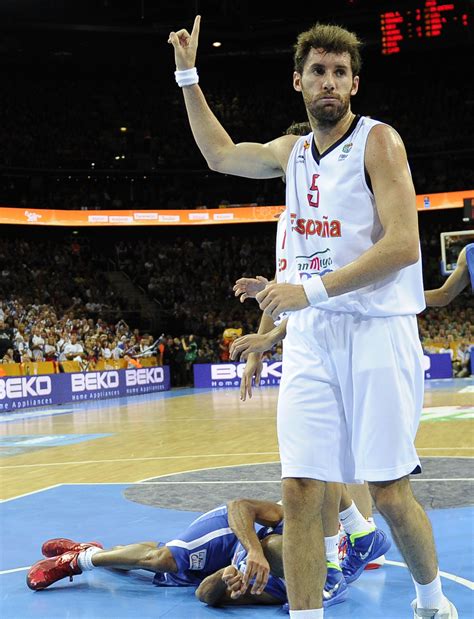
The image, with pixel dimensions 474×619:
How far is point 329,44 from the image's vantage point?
309cm

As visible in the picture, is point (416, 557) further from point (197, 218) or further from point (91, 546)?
point (197, 218)

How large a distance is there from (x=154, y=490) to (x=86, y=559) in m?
2.97

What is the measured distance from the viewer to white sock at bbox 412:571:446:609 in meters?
3.07

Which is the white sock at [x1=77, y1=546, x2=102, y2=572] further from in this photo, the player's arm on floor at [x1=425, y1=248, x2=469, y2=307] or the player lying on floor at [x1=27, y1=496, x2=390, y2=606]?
the player's arm on floor at [x1=425, y1=248, x2=469, y2=307]

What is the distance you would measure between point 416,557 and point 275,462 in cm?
584

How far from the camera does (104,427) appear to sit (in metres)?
13.4

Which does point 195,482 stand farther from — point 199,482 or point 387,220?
point 387,220

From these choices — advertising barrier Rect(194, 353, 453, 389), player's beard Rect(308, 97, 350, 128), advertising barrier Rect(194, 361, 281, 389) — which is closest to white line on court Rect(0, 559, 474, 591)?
player's beard Rect(308, 97, 350, 128)

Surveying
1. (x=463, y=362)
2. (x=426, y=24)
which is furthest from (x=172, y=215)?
(x=426, y=24)

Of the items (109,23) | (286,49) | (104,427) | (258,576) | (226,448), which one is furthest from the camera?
(286,49)

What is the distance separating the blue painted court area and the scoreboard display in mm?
17637

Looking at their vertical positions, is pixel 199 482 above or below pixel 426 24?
below

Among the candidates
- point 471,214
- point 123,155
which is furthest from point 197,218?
point 471,214

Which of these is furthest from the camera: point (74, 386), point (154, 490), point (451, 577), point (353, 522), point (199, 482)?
point (74, 386)
